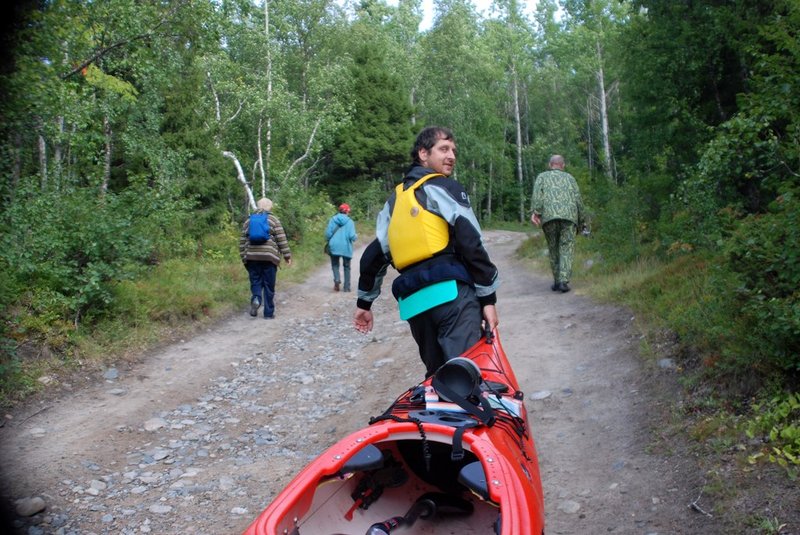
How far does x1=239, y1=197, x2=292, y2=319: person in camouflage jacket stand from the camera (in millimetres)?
12164

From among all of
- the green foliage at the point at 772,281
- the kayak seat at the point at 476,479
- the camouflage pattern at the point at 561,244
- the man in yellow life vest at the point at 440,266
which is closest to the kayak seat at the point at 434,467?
the kayak seat at the point at 476,479

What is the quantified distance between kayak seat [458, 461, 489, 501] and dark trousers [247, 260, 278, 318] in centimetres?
953

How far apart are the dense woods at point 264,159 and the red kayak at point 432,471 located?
236cm

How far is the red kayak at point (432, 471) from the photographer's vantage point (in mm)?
3080

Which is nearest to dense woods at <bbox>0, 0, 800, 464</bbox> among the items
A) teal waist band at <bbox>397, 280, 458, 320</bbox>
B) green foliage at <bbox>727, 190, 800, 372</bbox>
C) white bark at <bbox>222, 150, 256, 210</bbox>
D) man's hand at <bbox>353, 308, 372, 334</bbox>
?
green foliage at <bbox>727, 190, 800, 372</bbox>

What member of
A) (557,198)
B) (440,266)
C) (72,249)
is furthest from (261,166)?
(440,266)

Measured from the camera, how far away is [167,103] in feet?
64.3

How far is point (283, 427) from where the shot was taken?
274 inches

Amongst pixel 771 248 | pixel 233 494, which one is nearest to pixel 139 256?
pixel 233 494

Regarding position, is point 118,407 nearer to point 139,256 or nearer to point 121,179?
point 139,256

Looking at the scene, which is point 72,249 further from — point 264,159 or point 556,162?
point 264,159

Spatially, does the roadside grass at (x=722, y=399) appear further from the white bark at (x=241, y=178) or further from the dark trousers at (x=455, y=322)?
the white bark at (x=241, y=178)

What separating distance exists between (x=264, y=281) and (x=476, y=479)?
982cm

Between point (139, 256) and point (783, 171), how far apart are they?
8.37m
